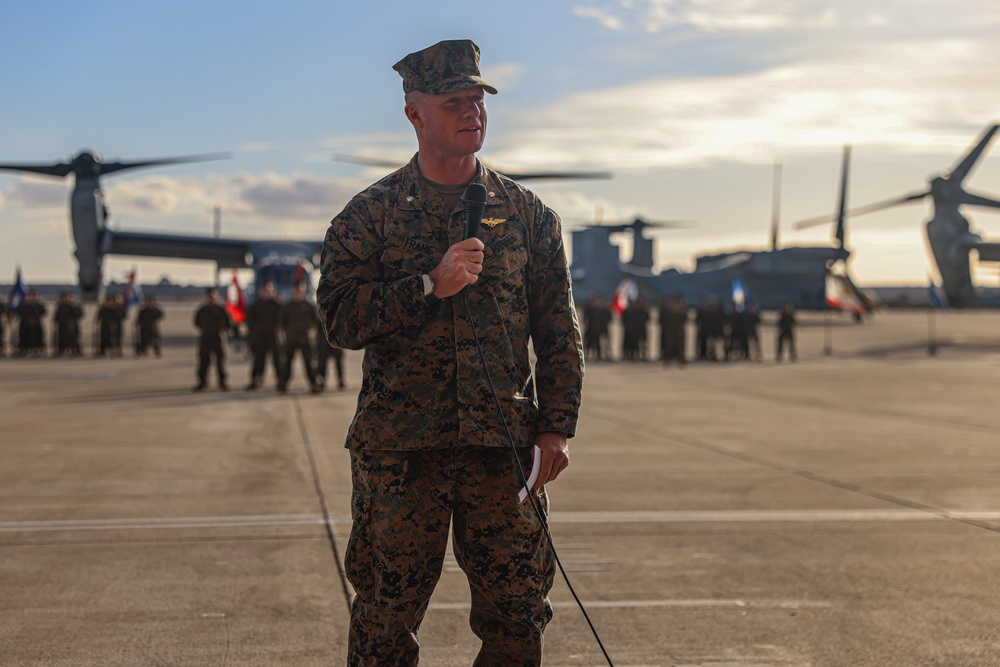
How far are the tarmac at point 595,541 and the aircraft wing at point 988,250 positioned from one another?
3749cm

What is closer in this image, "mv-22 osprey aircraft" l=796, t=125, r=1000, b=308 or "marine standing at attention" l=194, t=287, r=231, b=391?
"marine standing at attention" l=194, t=287, r=231, b=391

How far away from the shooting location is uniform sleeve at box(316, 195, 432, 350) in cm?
318

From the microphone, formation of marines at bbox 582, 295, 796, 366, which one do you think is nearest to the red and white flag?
formation of marines at bbox 582, 295, 796, 366

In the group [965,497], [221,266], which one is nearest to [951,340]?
[221,266]

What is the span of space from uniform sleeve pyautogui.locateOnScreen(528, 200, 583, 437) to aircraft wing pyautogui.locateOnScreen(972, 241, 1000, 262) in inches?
1971

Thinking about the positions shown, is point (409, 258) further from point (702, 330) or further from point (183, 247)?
point (183, 247)

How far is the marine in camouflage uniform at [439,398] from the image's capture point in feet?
10.7

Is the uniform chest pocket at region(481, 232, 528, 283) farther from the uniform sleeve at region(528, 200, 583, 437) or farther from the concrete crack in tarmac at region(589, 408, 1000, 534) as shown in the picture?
the concrete crack in tarmac at region(589, 408, 1000, 534)

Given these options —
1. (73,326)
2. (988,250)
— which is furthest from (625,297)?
(988,250)

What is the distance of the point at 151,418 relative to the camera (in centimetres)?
1390

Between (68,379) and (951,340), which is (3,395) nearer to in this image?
(68,379)

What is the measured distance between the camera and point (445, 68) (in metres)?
3.32

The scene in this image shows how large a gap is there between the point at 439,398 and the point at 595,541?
3809 millimetres

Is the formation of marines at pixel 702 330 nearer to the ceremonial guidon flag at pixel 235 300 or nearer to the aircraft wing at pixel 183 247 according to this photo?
the ceremonial guidon flag at pixel 235 300
